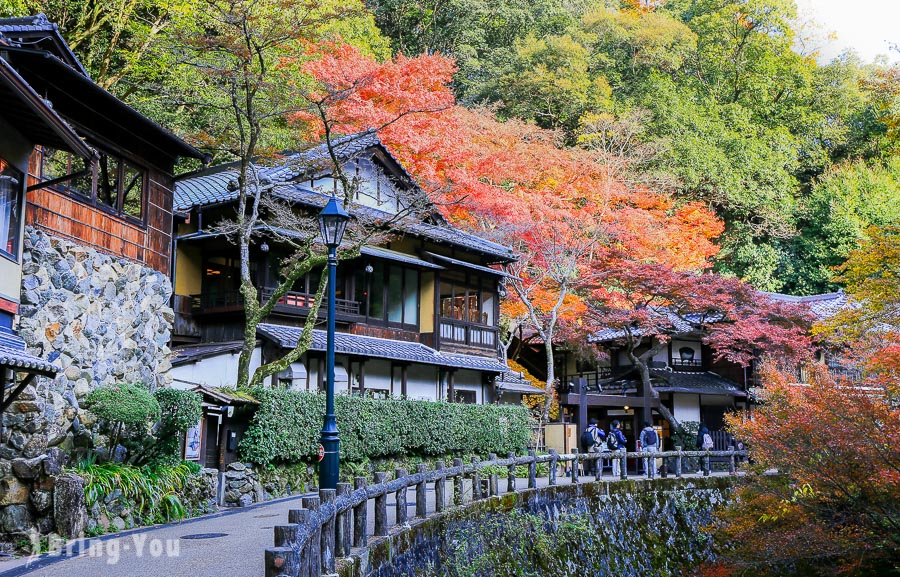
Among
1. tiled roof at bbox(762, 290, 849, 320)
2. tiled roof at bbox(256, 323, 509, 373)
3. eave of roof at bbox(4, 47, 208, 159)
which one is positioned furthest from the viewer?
tiled roof at bbox(762, 290, 849, 320)

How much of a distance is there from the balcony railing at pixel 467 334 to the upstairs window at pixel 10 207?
16542 mm

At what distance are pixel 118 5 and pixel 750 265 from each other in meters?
31.2

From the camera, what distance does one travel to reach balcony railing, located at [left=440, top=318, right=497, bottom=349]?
27641 mm

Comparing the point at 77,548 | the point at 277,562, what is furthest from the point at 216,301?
the point at 277,562

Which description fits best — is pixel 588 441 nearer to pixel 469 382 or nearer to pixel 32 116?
pixel 469 382

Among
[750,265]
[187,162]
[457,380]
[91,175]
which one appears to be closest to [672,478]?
[457,380]

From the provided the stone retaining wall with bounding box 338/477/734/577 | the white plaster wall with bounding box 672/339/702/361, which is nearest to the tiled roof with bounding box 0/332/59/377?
the stone retaining wall with bounding box 338/477/734/577

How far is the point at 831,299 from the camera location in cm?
3425

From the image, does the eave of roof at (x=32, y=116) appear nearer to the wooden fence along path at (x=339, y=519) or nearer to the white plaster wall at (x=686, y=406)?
the wooden fence along path at (x=339, y=519)

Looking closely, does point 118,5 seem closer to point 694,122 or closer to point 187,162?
point 187,162

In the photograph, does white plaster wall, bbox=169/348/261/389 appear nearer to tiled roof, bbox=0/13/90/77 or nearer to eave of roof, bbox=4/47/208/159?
eave of roof, bbox=4/47/208/159

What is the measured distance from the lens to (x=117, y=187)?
A: 1538 cm

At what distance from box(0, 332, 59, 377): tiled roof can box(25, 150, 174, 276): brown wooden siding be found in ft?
7.77

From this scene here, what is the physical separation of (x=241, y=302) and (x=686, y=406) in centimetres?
1932
